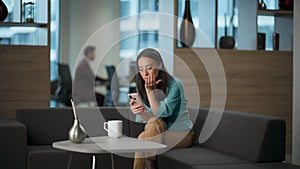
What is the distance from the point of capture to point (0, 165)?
4.22 m

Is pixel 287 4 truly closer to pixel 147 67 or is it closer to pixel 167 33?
pixel 167 33

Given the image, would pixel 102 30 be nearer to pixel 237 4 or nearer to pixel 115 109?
pixel 237 4

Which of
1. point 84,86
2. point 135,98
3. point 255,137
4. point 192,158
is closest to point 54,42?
point 84,86

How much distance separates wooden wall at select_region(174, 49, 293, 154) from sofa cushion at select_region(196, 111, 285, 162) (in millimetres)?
1898

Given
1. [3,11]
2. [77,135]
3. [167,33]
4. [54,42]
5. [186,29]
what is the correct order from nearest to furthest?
1. [77,135]
2. [3,11]
3. [186,29]
4. [167,33]
5. [54,42]

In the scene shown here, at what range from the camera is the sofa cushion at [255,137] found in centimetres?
375

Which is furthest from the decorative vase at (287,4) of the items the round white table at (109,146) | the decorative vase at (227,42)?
the round white table at (109,146)

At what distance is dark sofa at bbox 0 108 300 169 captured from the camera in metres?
3.76

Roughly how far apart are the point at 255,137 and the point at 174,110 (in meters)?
0.76

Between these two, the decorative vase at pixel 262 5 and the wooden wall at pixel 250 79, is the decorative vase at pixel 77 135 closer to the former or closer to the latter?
the wooden wall at pixel 250 79

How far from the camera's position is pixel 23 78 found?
5578 mm

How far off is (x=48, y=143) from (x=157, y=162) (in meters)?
0.95

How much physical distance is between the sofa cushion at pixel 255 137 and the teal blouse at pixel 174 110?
385mm

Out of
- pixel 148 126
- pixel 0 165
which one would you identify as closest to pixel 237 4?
pixel 148 126
